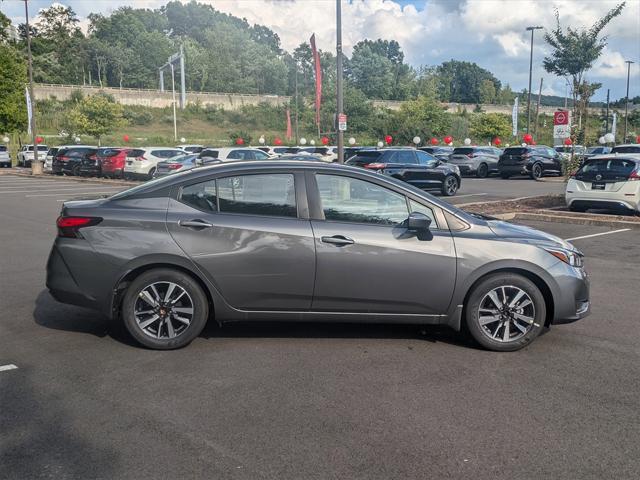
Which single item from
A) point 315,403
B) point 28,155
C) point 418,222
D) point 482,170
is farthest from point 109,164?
point 315,403

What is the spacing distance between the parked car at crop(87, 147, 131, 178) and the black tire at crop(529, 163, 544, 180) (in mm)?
19004

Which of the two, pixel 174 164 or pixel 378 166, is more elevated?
pixel 378 166

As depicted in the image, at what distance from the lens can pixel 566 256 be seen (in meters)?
5.41

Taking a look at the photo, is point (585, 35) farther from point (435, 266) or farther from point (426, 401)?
point (426, 401)

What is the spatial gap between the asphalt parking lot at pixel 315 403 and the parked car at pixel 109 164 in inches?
961

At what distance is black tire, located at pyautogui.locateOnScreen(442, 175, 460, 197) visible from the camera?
20.5 meters

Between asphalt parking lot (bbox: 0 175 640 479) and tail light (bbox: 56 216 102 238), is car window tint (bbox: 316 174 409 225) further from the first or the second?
tail light (bbox: 56 216 102 238)

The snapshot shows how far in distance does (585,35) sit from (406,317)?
673 inches

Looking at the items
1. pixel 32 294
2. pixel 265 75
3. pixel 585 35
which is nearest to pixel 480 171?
pixel 585 35

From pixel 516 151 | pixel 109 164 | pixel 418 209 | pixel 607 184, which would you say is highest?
pixel 516 151

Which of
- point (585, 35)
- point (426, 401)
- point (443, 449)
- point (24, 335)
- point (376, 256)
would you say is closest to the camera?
point (443, 449)

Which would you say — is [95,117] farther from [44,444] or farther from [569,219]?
[44,444]

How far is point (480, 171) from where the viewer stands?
1266 inches

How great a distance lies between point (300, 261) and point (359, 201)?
719 mm
